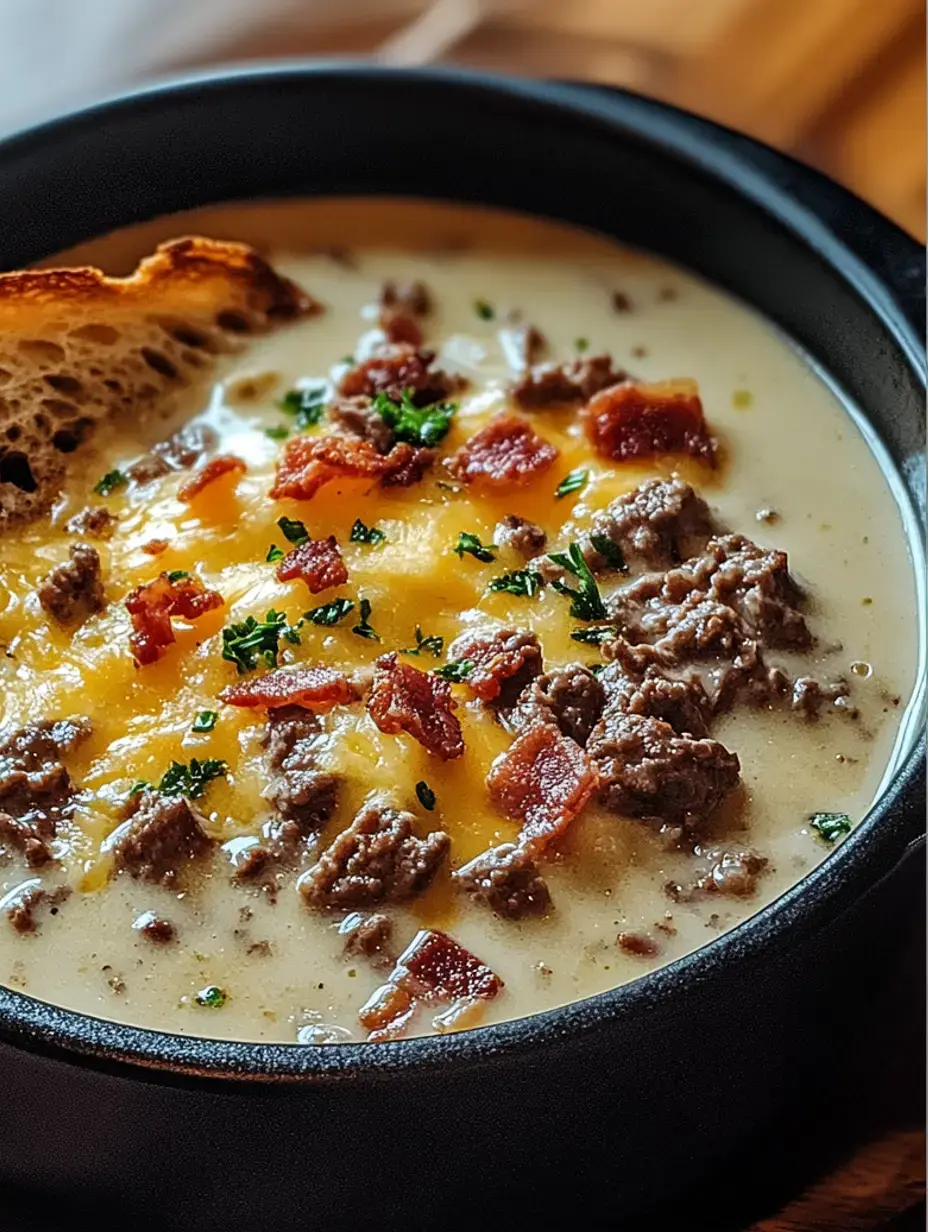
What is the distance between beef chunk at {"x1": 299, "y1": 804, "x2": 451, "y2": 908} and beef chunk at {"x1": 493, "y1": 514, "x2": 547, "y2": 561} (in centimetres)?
59

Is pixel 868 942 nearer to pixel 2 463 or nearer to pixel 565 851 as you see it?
pixel 565 851

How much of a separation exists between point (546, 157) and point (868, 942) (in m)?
1.94

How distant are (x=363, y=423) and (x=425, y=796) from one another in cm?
83

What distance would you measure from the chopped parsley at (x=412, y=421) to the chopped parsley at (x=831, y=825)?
958 mm

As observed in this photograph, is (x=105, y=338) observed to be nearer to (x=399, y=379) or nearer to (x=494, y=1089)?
(x=399, y=379)

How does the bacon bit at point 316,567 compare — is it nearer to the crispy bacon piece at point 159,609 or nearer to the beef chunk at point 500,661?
the crispy bacon piece at point 159,609

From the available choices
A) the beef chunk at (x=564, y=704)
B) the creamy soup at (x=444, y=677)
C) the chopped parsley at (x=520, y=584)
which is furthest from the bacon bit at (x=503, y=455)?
the beef chunk at (x=564, y=704)

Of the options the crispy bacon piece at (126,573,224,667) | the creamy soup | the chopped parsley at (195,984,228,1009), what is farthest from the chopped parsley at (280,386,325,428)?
the chopped parsley at (195,984,228,1009)

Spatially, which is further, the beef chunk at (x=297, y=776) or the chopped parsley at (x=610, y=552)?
the chopped parsley at (x=610, y=552)

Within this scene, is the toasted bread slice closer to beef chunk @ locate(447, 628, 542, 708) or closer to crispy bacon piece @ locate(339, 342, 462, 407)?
crispy bacon piece @ locate(339, 342, 462, 407)

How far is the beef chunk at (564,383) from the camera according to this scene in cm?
297

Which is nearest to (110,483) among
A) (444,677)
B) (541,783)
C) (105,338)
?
(105,338)

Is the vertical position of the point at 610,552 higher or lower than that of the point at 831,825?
higher

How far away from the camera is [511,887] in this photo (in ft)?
7.39
